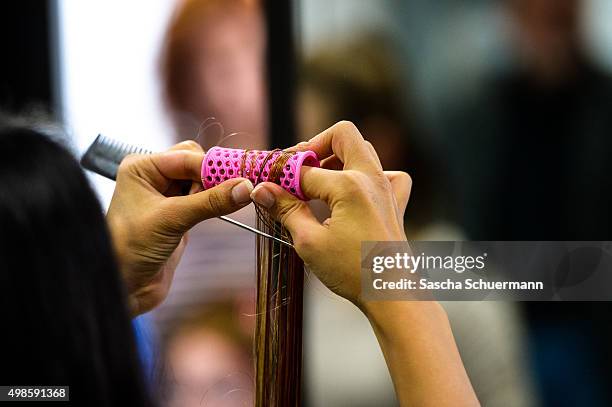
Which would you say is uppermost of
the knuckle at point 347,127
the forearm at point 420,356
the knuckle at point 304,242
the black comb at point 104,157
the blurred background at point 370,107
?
the blurred background at point 370,107

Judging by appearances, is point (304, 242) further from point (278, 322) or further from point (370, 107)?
point (370, 107)

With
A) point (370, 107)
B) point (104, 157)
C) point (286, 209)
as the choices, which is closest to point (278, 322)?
point (286, 209)

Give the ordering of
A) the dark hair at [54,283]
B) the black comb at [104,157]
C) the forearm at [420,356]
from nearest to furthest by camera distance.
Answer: the dark hair at [54,283], the forearm at [420,356], the black comb at [104,157]

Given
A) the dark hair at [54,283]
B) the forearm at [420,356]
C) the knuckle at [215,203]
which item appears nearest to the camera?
the dark hair at [54,283]

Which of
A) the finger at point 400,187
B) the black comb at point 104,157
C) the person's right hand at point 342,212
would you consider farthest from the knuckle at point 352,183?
the black comb at point 104,157

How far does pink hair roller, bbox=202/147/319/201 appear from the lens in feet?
2.82

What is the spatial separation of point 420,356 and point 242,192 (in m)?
0.26

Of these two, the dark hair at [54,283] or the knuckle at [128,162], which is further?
the knuckle at [128,162]

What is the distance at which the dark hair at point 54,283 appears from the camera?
1.94 feet

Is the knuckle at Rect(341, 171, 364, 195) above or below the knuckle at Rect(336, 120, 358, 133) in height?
below

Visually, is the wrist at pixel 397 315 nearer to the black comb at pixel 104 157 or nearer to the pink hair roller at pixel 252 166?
the pink hair roller at pixel 252 166

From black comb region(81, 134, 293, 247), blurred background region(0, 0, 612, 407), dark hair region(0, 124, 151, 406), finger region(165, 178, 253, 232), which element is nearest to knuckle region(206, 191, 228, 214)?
finger region(165, 178, 253, 232)

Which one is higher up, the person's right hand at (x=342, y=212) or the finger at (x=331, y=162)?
the finger at (x=331, y=162)

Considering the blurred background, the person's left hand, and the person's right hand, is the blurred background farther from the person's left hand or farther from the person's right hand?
the person's right hand
